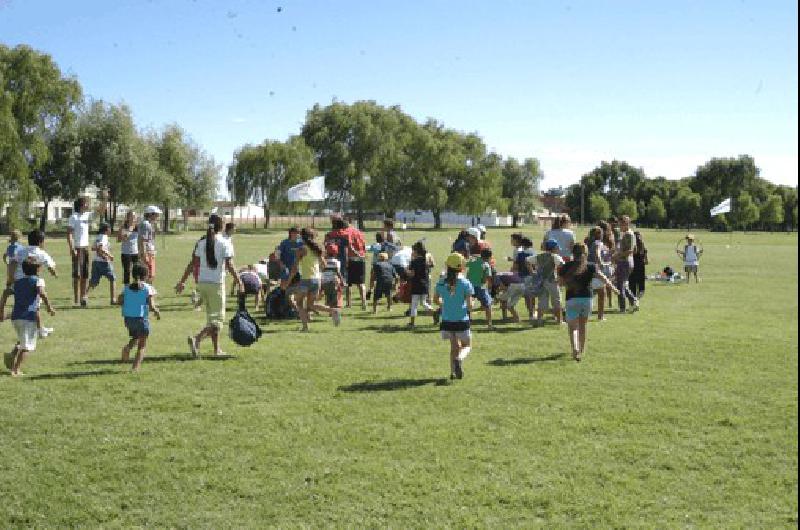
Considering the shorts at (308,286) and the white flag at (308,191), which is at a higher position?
the white flag at (308,191)

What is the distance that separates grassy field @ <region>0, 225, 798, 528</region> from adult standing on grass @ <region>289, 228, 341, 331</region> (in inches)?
40.9

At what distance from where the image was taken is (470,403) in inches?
325

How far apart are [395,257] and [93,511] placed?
1153cm

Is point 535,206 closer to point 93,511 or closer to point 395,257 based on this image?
point 395,257

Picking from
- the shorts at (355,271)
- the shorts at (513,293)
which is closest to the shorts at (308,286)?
the shorts at (355,271)

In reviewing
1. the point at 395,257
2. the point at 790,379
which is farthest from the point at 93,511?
the point at 395,257

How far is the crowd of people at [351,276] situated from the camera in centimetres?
953

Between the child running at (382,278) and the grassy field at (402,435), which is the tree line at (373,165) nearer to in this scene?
the child running at (382,278)

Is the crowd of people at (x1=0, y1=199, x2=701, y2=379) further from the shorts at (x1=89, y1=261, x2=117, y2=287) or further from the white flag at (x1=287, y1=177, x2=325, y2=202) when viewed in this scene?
the white flag at (x1=287, y1=177, x2=325, y2=202)

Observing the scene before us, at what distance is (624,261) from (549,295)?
2884 millimetres

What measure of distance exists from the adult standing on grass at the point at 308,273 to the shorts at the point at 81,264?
4887mm

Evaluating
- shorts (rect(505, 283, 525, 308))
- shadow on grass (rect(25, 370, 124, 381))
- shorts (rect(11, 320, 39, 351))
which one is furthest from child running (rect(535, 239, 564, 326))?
shorts (rect(11, 320, 39, 351))

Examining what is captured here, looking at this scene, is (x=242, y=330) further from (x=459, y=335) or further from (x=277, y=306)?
(x=277, y=306)

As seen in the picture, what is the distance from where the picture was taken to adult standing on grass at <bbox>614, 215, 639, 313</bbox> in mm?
15484
